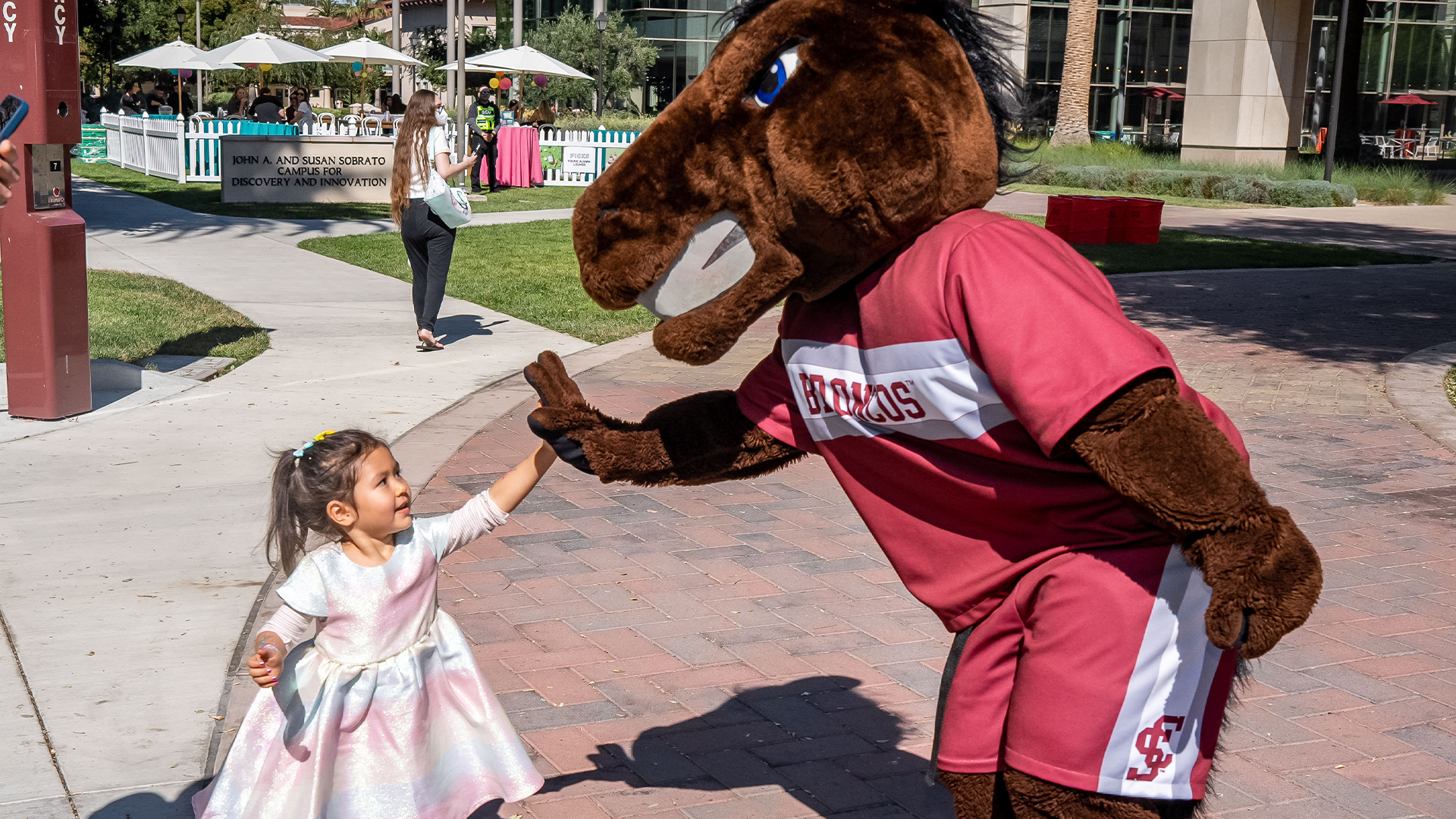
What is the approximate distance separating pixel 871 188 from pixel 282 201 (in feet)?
63.3

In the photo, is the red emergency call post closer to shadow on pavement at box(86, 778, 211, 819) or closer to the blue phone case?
the blue phone case

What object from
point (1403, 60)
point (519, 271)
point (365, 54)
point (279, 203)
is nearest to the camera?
point (519, 271)

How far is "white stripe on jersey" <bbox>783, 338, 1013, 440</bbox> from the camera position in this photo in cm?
215

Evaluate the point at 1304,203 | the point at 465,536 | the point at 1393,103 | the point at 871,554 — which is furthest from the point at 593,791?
the point at 1393,103

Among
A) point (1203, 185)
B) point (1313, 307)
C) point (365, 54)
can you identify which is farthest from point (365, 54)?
point (1313, 307)

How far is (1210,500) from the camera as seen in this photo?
194 centimetres

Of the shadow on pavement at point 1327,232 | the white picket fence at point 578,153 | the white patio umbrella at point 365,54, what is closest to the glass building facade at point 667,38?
the white patio umbrella at point 365,54

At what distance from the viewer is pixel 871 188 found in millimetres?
2168

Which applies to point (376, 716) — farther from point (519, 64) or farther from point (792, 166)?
point (519, 64)

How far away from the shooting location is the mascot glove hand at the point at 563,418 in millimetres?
2785

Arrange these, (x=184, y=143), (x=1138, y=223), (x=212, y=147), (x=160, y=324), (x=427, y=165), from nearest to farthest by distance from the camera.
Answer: (x=427, y=165)
(x=160, y=324)
(x=1138, y=223)
(x=184, y=143)
(x=212, y=147)

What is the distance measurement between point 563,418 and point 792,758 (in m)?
1.43

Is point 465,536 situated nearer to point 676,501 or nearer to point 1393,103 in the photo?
point 676,501

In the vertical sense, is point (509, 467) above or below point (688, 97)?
below
